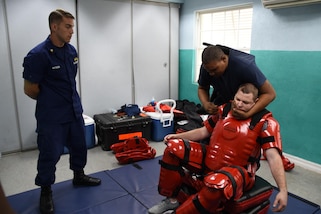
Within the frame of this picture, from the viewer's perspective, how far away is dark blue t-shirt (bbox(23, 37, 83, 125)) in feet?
6.96

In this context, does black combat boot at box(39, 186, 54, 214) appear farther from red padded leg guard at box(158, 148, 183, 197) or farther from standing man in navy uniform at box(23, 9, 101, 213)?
red padded leg guard at box(158, 148, 183, 197)

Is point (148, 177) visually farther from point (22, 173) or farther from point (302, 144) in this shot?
point (302, 144)

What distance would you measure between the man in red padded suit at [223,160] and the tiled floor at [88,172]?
1125mm

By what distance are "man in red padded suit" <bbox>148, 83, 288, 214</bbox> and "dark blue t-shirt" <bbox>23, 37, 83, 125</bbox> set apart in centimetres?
91

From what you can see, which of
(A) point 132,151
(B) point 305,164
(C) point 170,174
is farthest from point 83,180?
(B) point 305,164

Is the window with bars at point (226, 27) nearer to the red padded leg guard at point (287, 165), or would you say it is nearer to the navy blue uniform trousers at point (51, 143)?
the red padded leg guard at point (287, 165)

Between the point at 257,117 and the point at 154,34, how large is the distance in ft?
9.91

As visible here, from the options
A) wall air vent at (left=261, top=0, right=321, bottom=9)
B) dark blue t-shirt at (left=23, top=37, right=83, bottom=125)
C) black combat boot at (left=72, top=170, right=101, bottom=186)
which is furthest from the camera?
wall air vent at (left=261, top=0, right=321, bottom=9)

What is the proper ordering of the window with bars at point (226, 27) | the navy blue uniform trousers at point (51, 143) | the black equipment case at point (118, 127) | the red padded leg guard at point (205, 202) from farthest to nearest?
the window with bars at point (226, 27), the black equipment case at point (118, 127), the navy blue uniform trousers at point (51, 143), the red padded leg guard at point (205, 202)

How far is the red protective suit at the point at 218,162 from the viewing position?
1654 millimetres

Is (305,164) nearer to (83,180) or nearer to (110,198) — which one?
(110,198)

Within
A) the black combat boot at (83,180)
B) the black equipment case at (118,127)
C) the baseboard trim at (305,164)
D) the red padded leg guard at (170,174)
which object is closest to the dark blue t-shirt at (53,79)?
the black combat boot at (83,180)

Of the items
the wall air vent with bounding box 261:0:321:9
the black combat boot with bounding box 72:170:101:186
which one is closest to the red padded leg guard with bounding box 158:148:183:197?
the black combat boot with bounding box 72:170:101:186

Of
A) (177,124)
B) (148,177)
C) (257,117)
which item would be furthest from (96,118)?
(257,117)
